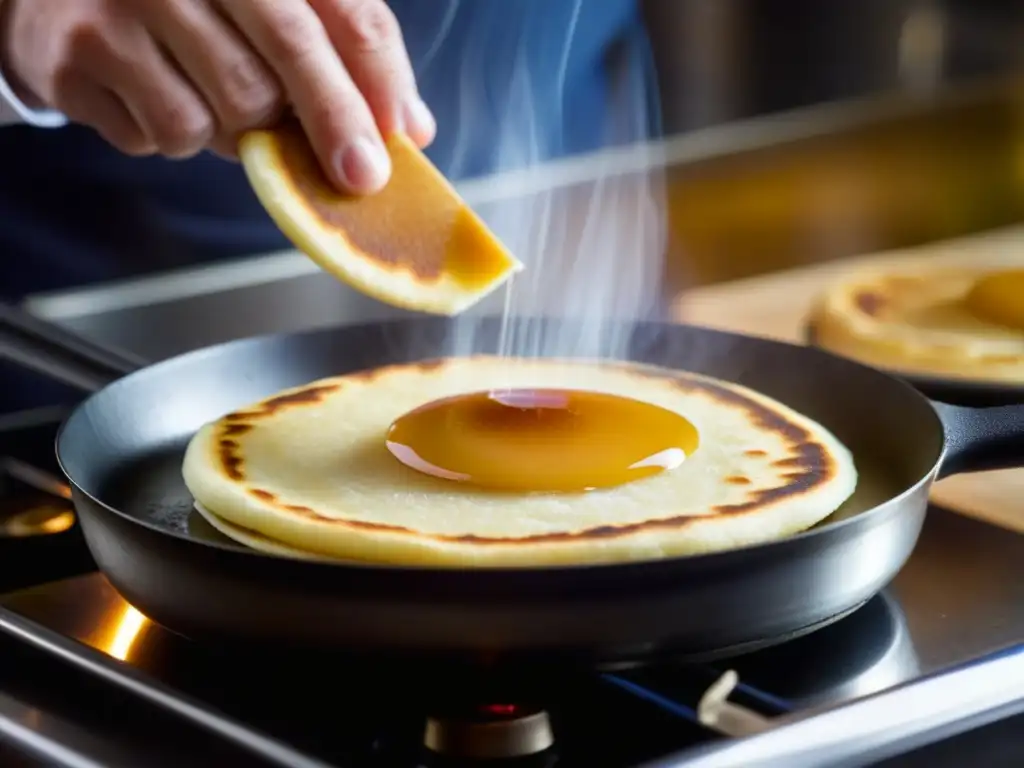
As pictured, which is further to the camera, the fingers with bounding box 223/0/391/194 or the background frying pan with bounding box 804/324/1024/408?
the background frying pan with bounding box 804/324/1024/408

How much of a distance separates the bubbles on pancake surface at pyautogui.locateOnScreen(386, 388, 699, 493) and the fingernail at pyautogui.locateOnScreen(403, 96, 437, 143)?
310 millimetres

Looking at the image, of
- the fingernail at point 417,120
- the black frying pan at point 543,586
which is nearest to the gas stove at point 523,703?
the black frying pan at point 543,586

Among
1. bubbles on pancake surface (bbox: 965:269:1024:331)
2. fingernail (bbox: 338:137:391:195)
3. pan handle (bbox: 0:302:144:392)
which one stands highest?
fingernail (bbox: 338:137:391:195)

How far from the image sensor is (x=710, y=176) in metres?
3.19

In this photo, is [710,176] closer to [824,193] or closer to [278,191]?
[824,193]

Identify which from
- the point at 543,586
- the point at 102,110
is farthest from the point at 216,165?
the point at 543,586

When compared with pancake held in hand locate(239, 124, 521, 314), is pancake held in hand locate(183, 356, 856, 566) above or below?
below

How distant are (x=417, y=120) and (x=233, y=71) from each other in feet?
0.66

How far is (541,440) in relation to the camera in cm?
122

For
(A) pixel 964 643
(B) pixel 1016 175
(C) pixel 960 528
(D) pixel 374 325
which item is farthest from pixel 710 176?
(A) pixel 964 643

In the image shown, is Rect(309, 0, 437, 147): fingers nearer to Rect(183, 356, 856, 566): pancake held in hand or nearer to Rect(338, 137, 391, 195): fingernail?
Rect(338, 137, 391, 195): fingernail

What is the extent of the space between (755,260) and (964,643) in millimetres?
2291

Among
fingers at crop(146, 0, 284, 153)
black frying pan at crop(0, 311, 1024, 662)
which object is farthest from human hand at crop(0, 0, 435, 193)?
black frying pan at crop(0, 311, 1024, 662)

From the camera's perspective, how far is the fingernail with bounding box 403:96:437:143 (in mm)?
1485
